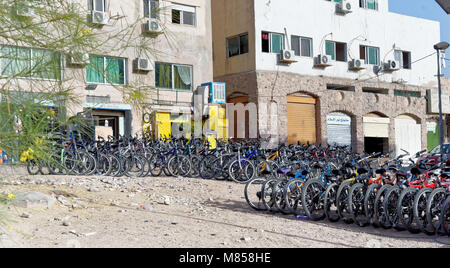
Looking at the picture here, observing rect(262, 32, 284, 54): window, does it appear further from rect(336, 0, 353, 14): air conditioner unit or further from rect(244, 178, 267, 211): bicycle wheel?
rect(244, 178, 267, 211): bicycle wheel

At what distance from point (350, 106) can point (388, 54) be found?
4340 millimetres

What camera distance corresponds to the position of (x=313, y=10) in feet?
83.9

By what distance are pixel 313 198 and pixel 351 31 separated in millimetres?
19897

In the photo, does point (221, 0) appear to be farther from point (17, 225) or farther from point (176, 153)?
point (17, 225)

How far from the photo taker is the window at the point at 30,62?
5555 millimetres

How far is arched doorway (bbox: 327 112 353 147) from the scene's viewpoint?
26266 mm

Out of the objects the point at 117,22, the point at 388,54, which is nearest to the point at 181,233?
the point at 117,22

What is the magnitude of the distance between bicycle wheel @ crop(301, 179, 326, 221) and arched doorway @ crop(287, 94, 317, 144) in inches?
598

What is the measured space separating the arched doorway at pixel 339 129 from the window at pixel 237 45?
5513mm

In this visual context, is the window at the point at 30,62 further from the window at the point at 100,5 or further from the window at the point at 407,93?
the window at the point at 407,93

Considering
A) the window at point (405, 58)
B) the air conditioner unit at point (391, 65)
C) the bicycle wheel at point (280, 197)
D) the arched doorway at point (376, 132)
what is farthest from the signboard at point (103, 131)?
the window at point (405, 58)

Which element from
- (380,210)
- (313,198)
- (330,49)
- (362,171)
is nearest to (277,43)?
(330,49)

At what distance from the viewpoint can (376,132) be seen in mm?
28406

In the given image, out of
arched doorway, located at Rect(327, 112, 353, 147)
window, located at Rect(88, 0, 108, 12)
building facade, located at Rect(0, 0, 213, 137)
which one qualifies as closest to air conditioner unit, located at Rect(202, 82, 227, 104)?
building facade, located at Rect(0, 0, 213, 137)
